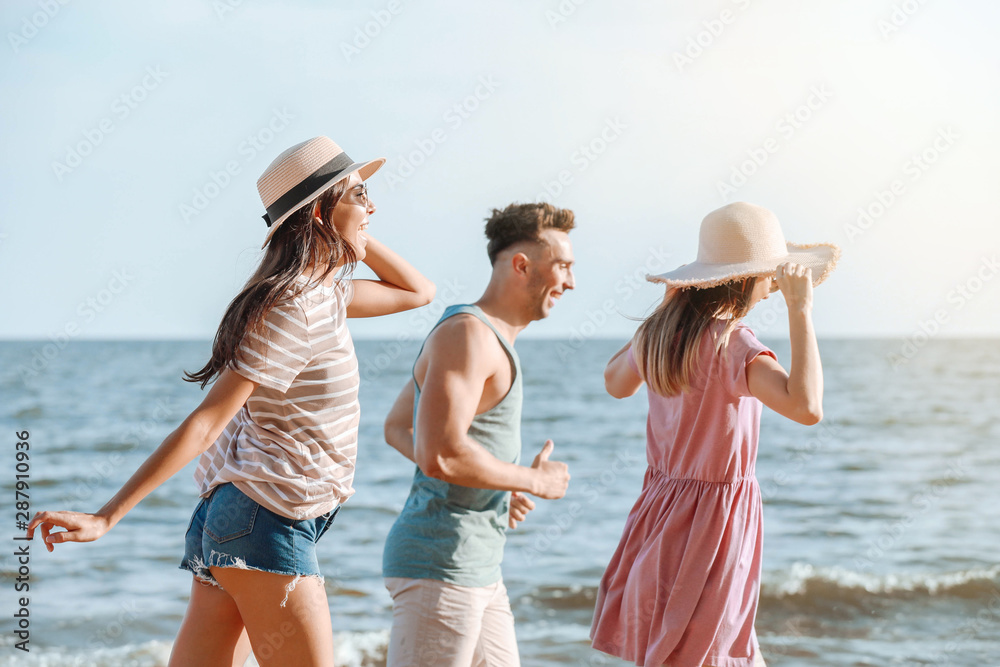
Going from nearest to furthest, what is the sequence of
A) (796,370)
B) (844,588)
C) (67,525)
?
(67,525) < (796,370) < (844,588)

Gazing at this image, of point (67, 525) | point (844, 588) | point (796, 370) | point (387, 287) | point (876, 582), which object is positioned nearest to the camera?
point (67, 525)

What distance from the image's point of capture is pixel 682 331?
2.59m

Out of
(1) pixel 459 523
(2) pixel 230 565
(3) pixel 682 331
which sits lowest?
(2) pixel 230 565

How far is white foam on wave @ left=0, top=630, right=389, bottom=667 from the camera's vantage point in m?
5.90

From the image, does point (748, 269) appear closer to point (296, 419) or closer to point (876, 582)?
point (296, 419)

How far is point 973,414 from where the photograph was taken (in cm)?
2209

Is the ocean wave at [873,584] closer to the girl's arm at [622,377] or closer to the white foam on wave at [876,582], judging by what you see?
the white foam on wave at [876,582]

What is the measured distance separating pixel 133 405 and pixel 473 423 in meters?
23.3

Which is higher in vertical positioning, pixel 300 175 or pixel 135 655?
pixel 300 175

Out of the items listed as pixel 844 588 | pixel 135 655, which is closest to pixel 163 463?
pixel 135 655

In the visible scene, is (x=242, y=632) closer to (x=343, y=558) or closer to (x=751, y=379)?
(x=751, y=379)

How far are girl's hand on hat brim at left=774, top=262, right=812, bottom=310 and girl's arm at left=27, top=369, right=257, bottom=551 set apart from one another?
144 cm

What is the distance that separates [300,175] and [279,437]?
2.33 feet

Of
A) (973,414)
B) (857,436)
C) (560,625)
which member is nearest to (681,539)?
(560,625)
